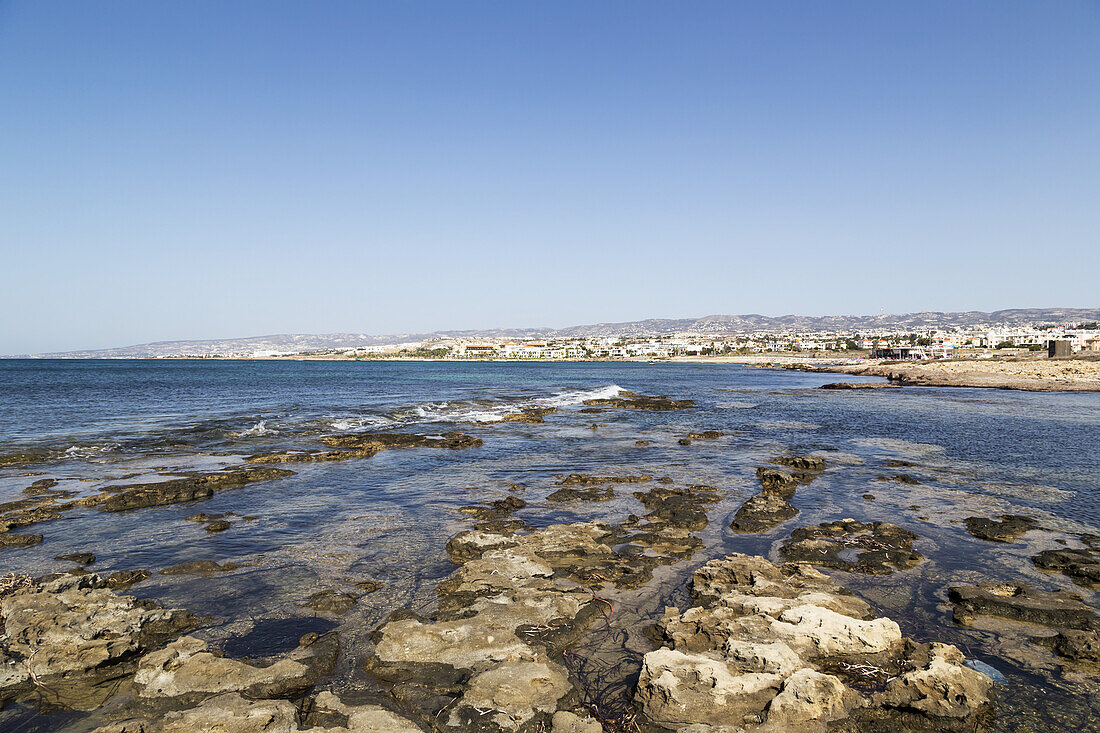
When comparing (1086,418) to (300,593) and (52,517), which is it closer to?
(300,593)

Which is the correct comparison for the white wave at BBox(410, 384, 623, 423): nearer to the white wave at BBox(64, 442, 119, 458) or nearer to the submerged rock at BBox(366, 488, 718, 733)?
the white wave at BBox(64, 442, 119, 458)

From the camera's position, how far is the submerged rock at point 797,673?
566 centimetres

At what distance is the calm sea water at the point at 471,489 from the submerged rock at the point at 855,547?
0.36 meters

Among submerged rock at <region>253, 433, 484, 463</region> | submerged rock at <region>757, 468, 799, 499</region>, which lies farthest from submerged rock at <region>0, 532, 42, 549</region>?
submerged rock at <region>757, 468, 799, 499</region>

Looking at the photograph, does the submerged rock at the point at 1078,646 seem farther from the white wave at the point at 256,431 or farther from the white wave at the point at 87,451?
the white wave at the point at 256,431

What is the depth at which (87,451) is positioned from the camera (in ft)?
71.0

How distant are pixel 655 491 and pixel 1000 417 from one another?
28334 millimetres

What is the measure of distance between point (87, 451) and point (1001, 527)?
2942 centimetres

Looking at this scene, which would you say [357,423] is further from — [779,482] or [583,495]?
[779,482]

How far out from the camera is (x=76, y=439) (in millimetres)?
24641

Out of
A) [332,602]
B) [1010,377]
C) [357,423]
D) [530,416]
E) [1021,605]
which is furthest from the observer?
[1010,377]

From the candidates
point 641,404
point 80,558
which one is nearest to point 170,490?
point 80,558

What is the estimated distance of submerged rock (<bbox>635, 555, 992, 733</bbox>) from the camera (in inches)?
223

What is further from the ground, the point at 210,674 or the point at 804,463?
the point at 210,674
